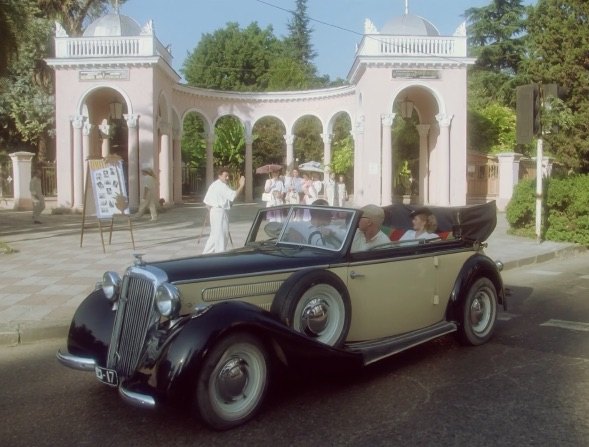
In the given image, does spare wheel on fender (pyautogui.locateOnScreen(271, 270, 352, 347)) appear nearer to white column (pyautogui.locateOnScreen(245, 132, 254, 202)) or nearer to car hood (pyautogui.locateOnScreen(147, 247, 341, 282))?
car hood (pyautogui.locateOnScreen(147, 247, 341, 282))

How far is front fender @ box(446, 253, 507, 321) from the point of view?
20.5ft

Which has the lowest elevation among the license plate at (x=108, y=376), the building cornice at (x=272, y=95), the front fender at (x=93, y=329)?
the license plate at (x=108, y=376)

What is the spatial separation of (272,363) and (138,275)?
1154mm

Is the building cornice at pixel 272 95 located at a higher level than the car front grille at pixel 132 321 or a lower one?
higher

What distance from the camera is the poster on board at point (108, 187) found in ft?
42.5

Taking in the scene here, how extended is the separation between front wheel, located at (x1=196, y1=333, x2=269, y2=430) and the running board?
914 mm

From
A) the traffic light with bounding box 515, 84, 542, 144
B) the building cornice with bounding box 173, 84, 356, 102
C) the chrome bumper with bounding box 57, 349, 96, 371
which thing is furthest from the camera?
the building cornice with bounding box 173, 84, 356, 102

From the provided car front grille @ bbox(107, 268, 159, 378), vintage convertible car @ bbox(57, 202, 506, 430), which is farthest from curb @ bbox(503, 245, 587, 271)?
car front grille @ bbox(107, 268, 159, 378)

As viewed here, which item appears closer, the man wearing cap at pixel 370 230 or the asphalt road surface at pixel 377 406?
the asphalt road surface at pixel 377 406

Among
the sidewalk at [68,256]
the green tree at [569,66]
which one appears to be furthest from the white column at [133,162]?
the green tree at [569,66]

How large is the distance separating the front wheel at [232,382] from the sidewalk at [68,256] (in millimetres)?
3589

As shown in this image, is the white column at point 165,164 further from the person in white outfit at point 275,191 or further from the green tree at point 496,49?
the green tree at point 496,49

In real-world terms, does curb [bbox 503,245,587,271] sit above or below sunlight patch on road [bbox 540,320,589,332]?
above

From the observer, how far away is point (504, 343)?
6.56m
